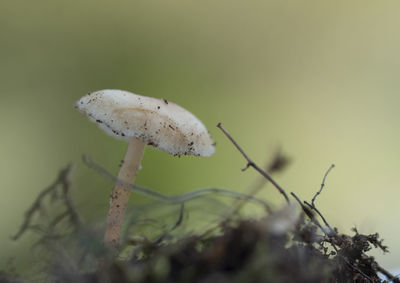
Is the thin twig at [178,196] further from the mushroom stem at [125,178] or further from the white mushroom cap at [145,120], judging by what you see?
the mushroom stem at [125,178]

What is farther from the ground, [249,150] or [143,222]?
[249,150]

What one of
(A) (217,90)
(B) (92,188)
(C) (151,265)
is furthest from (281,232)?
(A) (217,90)

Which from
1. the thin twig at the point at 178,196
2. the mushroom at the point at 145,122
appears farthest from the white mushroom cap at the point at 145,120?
the thin twig at the point at 178,196

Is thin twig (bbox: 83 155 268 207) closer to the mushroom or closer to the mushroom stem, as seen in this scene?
the mushroom

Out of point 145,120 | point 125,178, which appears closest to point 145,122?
point 145,120

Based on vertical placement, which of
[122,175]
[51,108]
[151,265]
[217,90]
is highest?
[217,90]

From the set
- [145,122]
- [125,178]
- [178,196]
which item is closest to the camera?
[178,196]

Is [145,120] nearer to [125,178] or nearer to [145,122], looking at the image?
[145,122]

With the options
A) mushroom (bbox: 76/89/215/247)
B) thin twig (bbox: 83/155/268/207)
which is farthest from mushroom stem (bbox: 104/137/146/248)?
thin twig (bbox: 83/155/268/207)

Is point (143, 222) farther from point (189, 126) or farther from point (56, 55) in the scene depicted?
point (56, 55)
